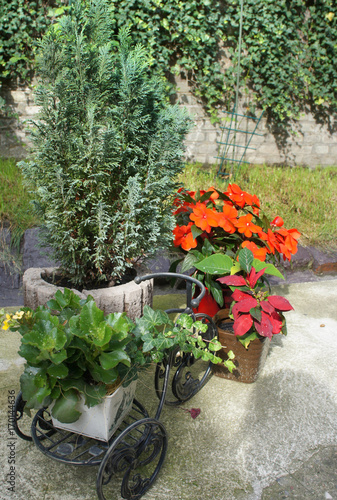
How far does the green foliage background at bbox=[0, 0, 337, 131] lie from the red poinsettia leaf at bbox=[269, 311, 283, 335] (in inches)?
171

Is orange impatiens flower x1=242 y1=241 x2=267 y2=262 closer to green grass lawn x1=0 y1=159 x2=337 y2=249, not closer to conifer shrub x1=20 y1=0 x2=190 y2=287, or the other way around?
conifer shrub x1=20 y1=0 x2=190 y2=287

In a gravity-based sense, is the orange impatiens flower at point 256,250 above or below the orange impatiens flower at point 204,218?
below

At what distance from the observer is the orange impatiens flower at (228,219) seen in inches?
78.8

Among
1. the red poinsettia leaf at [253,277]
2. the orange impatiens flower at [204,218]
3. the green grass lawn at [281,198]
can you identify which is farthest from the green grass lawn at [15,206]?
the red poinsettia leaf at [253,277]

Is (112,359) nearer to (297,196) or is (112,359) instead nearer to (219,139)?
(297,196)

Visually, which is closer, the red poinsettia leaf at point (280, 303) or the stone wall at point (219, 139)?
the red poinsettia leaf at point (280, 303)

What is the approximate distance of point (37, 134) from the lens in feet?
5.72

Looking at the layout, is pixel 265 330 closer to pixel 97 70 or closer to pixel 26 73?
pixel 97 70

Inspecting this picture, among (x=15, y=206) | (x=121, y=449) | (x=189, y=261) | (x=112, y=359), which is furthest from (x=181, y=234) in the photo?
(x=15, y=206)

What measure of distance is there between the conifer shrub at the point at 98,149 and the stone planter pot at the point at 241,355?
22.3 inches

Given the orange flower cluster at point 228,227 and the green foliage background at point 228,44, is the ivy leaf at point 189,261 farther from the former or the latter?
the green foliage background at point 228,44

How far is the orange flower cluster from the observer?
6.62 feet

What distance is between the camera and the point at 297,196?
161 inches

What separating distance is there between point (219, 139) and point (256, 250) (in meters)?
4.21
